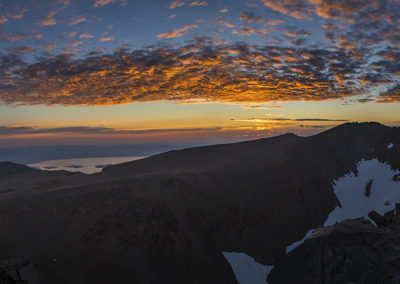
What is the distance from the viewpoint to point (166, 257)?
41.7 meters

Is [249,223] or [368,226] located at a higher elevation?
[368,226]

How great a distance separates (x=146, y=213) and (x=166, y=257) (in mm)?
8379

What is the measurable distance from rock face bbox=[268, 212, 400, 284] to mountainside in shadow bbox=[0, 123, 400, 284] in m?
11.7

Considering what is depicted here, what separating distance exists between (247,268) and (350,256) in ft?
59.9

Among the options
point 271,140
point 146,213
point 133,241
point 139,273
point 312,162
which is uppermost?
point 271,140

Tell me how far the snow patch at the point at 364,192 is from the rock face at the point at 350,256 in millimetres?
25144

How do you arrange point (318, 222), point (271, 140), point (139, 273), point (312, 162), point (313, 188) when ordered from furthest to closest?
point (271, 140), point (312, 162), point (313, 188), point (318, 222), point (139, 273)

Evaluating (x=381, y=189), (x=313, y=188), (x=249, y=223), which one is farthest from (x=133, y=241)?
(x=381, y=189)

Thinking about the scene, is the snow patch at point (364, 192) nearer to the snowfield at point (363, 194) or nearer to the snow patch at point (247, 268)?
the snowfield at point (363, 194)

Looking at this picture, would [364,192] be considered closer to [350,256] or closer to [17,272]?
[350,256]

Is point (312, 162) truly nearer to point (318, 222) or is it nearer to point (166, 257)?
point (318, 222)

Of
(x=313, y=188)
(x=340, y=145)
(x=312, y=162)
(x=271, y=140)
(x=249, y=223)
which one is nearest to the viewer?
(x=249, y=223)

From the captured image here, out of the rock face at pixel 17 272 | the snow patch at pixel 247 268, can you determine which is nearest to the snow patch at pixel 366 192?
the snow patch at pixel 247 268

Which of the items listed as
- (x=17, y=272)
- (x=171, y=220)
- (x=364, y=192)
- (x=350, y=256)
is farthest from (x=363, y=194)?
(x=17, y=272)
